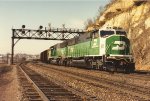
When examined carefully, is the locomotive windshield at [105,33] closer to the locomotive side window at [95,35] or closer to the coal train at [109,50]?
the coal train at [109,50]

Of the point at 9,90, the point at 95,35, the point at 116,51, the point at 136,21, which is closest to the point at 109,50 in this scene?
the point at 116,51

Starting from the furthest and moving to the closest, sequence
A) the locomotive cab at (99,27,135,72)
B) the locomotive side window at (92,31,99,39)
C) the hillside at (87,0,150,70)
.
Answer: the hillside at (87,0,150,70)
the locomotive side window at (92,31,99,39)
the locomotive cab at (99,27,135,72)

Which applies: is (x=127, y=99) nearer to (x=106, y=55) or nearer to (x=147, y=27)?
(x=106, y=55)

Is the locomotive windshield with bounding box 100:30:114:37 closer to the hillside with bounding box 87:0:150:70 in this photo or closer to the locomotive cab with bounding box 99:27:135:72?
the locomotive cab with bounding box 99:27:135:72

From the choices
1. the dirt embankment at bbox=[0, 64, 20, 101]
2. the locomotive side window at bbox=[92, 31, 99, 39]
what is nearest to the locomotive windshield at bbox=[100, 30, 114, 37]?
the locomotive side window at bbox=[92, 31, 99, 39]

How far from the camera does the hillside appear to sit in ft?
128

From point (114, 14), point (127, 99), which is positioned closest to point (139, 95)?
point (127, 99)

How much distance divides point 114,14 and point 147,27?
52.7 feet

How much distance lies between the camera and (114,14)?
56531mm

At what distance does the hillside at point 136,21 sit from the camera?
39.0m

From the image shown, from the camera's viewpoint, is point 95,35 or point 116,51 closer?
point 116,51

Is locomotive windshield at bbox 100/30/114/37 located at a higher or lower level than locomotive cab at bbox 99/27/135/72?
higher

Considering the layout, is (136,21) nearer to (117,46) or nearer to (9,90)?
(117,46)

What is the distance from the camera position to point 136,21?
46000mm
